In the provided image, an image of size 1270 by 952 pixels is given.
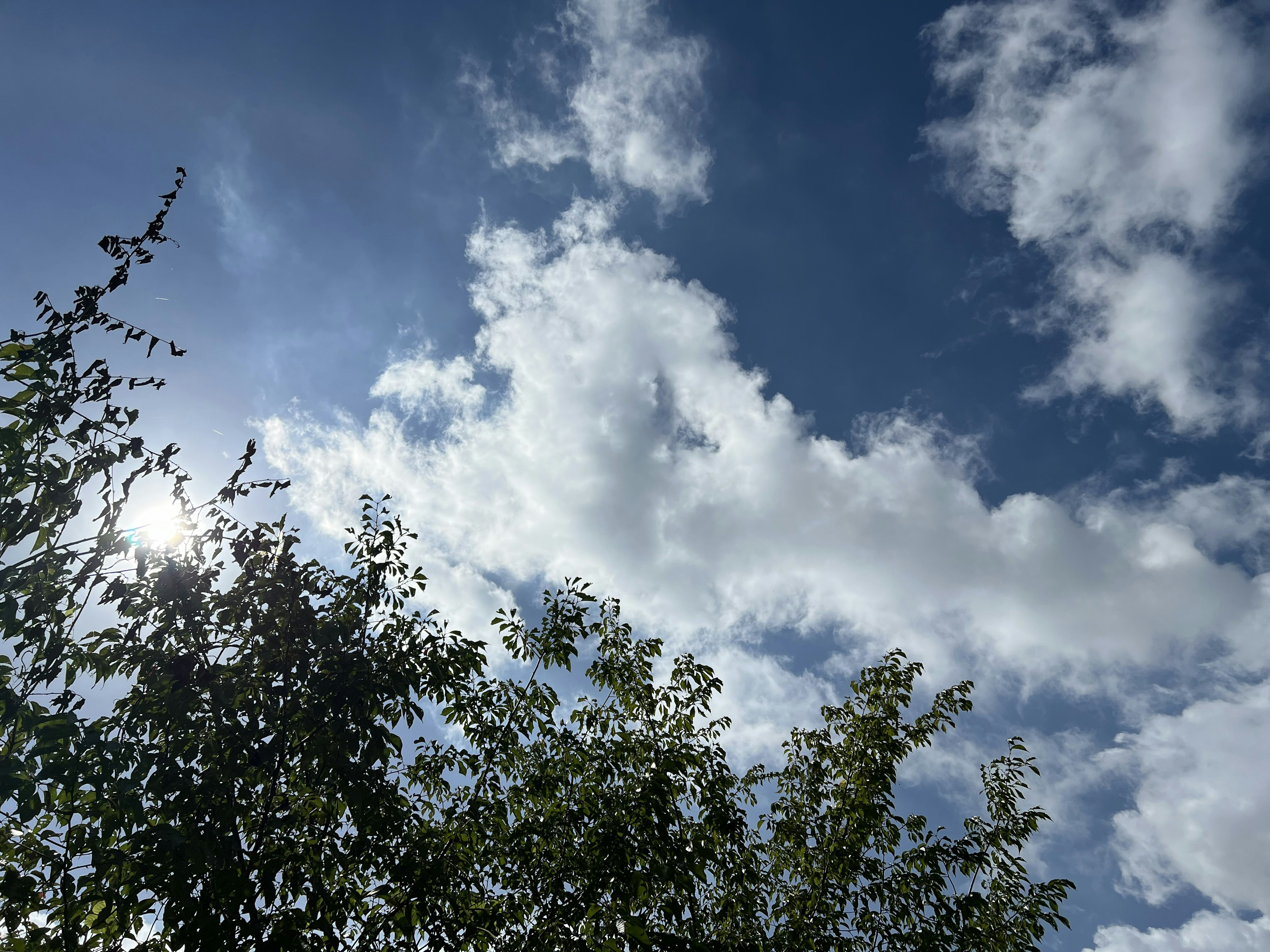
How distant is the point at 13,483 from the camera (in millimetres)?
5293

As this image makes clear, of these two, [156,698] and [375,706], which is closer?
[156,698]

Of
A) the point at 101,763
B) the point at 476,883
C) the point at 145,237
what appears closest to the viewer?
the point at 101,763

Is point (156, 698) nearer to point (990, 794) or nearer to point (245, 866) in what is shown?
point (245, 866)

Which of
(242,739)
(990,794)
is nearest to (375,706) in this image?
(242,739)

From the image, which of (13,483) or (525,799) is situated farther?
(525,799)

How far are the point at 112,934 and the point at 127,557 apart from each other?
2815 mm

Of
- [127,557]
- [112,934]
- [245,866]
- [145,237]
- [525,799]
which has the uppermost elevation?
[145,237]

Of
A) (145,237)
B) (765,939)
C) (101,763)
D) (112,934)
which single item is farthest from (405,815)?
(145,237)

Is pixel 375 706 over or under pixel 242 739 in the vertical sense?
over

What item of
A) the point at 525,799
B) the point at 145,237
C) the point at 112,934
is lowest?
the point at 112,934

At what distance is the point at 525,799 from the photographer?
7.86 meters

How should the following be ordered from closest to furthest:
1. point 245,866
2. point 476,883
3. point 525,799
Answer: point 245,866, point 476,883, point 525,799

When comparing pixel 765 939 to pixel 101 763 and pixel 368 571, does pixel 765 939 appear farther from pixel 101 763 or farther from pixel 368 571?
pixel 101 763

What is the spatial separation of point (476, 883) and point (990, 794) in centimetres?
727
